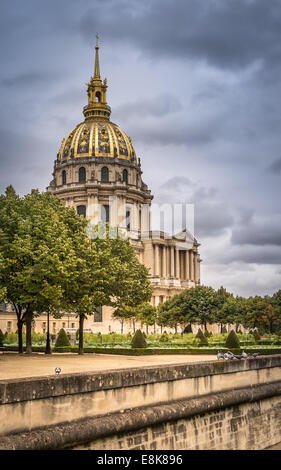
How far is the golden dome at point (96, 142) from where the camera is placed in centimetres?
10794

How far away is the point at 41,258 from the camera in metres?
28.7

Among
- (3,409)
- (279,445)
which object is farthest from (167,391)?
(279,445)

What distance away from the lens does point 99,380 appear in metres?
11.6

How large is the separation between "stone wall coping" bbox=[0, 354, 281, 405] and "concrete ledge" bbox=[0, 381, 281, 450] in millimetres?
614

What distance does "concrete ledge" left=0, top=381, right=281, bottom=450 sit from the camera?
32.4 feet

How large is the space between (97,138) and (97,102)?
37.9ft

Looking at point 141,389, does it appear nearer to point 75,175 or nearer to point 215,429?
point 215,429

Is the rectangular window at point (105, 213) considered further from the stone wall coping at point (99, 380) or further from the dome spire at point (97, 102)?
the stone wall coping at point (99, 380)

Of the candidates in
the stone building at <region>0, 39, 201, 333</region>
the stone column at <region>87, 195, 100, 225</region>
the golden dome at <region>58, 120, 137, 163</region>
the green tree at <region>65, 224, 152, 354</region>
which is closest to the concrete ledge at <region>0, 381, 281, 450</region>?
the green tree at <region>65, 224, 152, 354</region>

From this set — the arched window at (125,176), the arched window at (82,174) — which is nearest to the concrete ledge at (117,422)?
the arched window at (82,174)

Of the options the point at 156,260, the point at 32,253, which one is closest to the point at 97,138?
the point at 156,260

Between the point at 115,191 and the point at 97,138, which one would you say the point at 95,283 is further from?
the point at 97,138

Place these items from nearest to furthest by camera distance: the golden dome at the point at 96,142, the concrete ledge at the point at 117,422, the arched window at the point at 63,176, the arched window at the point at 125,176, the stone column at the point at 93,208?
the concrete ledge at the point at 117,422, the stone column at the point at 93,208, the golden dome at the point at 96,142, the arched window at the point at 125,176, the arched window at the point at 63,176
